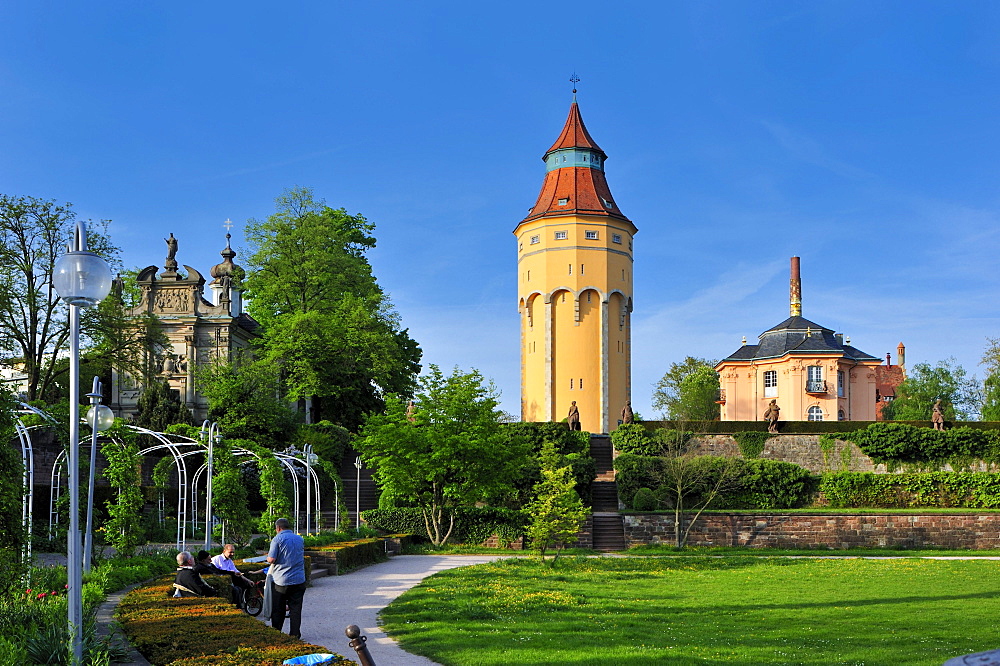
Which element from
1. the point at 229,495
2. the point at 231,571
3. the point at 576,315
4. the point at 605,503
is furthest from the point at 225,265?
the point at 231,571

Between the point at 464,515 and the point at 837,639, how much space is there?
20035mm

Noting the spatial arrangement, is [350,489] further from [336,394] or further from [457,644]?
[457,644]

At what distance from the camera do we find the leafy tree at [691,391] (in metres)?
73.6

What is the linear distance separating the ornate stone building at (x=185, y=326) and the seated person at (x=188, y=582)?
3290cm

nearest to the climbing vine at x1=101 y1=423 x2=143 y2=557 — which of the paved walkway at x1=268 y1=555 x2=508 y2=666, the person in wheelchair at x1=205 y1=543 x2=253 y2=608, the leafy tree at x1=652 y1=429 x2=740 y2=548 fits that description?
the person in wheelchair at x1=205 y1=543 x2=253 y2=608

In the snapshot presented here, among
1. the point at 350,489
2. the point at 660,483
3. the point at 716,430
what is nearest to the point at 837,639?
the point at 660,483

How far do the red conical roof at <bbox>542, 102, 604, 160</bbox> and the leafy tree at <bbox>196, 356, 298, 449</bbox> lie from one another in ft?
85.9

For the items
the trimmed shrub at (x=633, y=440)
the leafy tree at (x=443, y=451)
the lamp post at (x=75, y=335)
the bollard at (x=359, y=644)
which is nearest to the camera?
the bollard at (x=359, y=644)

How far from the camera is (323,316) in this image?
142 feet

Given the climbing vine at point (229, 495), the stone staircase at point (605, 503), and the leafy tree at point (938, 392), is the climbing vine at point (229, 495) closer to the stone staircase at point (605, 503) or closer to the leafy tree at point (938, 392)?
the stone staircase at point (605, 503)

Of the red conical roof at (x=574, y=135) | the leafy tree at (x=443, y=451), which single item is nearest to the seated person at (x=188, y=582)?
the leafy tree at (x=443, y=451)

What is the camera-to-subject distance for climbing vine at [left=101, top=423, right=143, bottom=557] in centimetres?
1662

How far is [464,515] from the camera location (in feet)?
103

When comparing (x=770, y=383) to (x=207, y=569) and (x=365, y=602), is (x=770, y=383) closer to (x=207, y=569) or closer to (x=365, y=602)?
(x=365, y=602)
